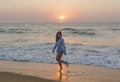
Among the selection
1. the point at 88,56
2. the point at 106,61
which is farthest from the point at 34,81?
the point at 88,56

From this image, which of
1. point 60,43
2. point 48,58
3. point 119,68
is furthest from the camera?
point 48,58

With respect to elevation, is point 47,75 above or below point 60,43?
below

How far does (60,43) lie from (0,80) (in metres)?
3.22

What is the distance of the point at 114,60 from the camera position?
1551cm

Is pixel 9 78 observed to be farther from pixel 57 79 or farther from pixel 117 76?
pixel 117 76

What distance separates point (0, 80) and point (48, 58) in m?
7.18

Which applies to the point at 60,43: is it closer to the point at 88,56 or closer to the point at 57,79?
the point at 57,79

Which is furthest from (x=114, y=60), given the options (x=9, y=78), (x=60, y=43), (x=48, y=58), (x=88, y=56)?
(x=9, y=78)

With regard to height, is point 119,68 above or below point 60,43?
below

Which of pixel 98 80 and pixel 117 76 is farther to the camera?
pixel 117 76

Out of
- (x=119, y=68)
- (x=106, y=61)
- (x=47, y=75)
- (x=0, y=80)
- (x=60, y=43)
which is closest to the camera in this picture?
(x=0, y=80)

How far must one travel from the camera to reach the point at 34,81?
31.8 feet

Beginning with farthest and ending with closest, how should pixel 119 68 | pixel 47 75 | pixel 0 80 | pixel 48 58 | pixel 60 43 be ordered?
pixel 48 58 → pixel 119 68 → pixel 60 43 → pixel 47 75 → pixel 0 80

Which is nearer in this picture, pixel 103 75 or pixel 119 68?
pixel 103 75
